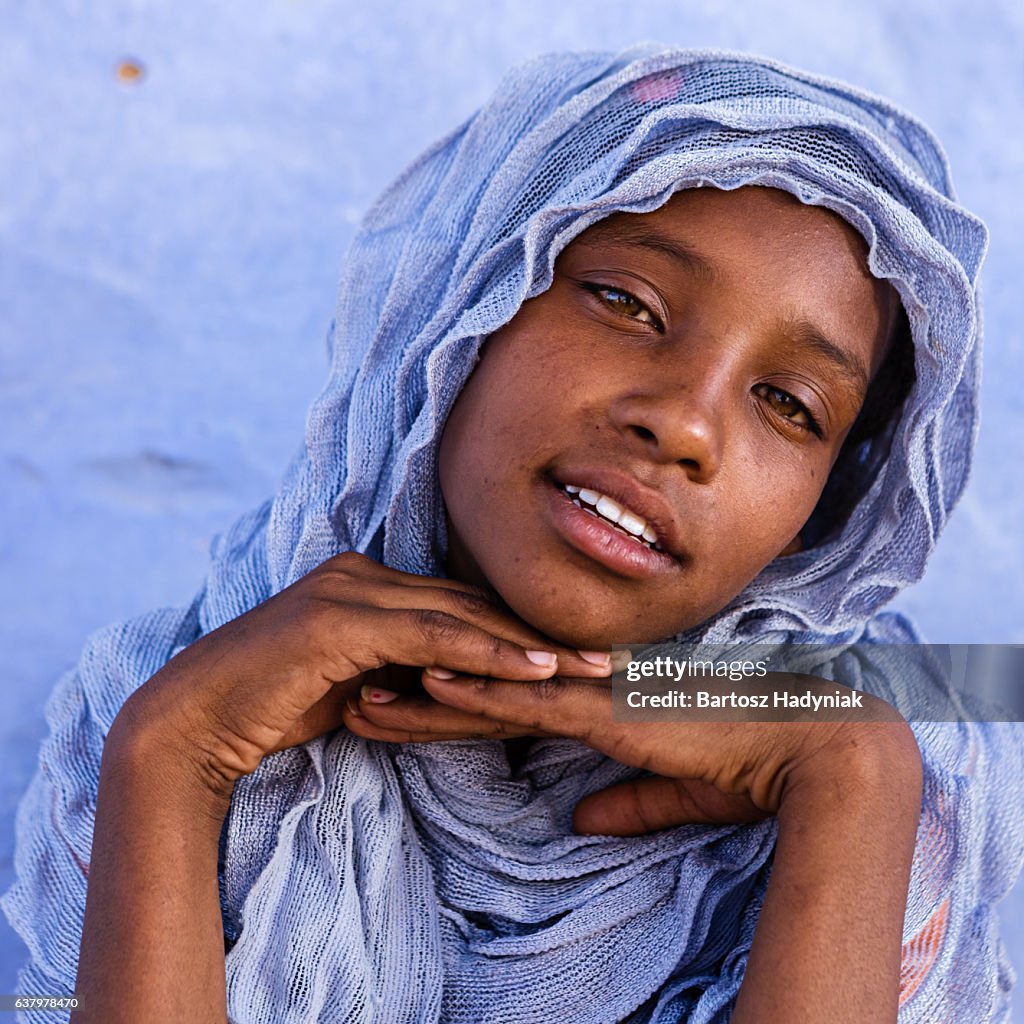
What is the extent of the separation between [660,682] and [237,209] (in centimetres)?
190

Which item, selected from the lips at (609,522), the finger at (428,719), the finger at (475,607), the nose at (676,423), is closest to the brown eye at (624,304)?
the nose at (676,423)

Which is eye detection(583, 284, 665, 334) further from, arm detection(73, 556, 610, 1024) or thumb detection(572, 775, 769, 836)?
thumb detection(572, 775, 769, 836)

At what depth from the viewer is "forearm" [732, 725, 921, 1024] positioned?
1.39 metres

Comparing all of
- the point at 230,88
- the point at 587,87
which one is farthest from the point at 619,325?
the point at 230,88

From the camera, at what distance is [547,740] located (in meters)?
1.78

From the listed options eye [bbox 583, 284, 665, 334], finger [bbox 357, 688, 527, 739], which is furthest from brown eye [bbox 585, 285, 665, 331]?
finger [bbox 357, 688, 527, 739]

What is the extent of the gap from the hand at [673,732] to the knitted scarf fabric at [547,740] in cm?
11

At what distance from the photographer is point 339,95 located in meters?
3.10

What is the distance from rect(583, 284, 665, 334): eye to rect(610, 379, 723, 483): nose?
0.10 metres

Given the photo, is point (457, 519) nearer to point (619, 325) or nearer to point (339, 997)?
point (619, 325)

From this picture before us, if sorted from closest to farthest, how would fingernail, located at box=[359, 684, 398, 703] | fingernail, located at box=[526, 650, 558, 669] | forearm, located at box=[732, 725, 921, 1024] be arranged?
forearm, located at box=[732, 725, 921, 1024], fingernail, located at box=[526, 650, 558, 669], fingernail, located at box=[359, 684, 398, 703]

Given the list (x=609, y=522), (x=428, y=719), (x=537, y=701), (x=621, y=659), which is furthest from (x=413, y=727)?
Result: (x=609, y=522)
